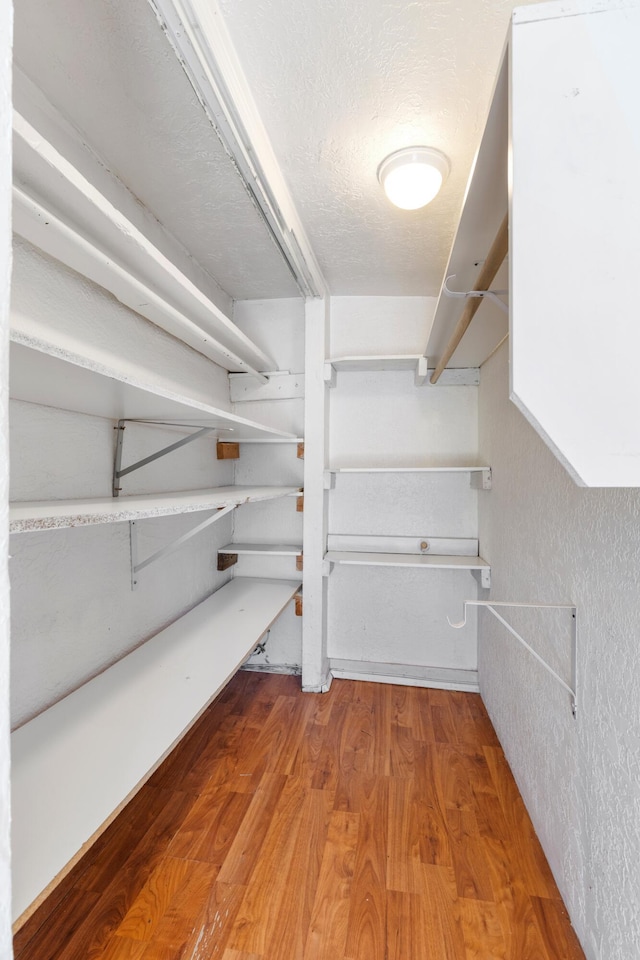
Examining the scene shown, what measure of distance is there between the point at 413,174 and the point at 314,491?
4.36 feet

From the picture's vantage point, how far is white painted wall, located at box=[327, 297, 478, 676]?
234cm

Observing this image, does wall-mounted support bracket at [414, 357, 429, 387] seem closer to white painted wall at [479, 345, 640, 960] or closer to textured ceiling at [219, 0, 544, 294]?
white painted wall at [479, 345, 640, 960]

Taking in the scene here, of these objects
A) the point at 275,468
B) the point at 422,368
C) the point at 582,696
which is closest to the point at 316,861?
the point at 582,696

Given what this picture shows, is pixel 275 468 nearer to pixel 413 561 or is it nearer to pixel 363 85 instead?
pixel 413 561

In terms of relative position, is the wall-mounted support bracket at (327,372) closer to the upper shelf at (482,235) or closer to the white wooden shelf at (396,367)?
the white wooden shelf at (396,367)

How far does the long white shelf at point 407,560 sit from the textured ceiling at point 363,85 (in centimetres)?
139

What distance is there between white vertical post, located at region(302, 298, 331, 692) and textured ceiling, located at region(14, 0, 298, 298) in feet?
1.72

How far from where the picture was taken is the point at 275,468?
247cm

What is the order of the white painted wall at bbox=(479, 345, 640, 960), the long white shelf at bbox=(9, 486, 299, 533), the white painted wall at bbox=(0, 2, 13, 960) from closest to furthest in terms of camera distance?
the white painted wall at bbox=(0, 2, 13, 960)
the long white shelf at bbox=(9, 486, 299, 533)
the white painted wall at bbox=(479, 345, 640, 960)

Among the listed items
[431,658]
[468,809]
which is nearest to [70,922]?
[468,809]

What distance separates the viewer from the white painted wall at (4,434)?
50 centimetres

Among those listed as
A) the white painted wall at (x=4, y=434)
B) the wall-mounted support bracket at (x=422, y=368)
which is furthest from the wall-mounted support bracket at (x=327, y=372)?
the white painted wall at (x=4, y=434)

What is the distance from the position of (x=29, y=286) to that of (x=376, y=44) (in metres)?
0.97

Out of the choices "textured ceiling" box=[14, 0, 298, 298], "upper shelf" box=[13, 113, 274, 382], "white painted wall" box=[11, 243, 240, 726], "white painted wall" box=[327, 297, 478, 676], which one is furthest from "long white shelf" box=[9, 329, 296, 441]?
"white painted wall" box=[327, 297, 478, 676]
